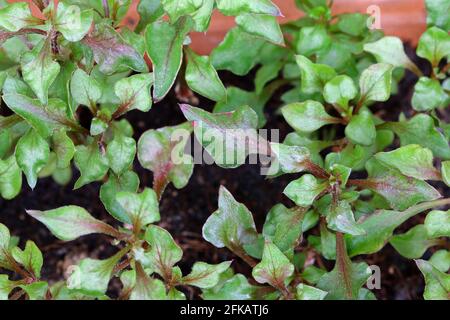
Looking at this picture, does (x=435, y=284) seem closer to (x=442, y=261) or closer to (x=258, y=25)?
(x=442, y=261)

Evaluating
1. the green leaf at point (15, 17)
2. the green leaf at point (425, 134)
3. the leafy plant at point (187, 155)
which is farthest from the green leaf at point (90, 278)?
the green leaf at point (425, 134)

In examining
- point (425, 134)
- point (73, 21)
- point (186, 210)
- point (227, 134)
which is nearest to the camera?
point (73, 21)

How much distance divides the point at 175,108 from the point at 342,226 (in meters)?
0.62

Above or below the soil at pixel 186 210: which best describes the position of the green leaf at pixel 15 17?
above

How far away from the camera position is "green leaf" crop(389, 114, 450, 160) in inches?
41.3

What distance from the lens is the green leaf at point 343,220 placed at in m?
0.92

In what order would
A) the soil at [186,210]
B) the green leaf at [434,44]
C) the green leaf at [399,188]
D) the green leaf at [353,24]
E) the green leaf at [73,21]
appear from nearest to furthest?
the green leaf at [73,21] < the green leaf at [399,188] < the green leaf at [434,44] < the green leaf at [353,24] < the soil at [186,210]

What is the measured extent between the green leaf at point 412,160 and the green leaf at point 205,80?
260 mm

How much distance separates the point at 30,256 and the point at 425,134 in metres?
0.66

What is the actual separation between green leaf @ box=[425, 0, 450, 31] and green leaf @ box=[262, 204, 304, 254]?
0.40 metres

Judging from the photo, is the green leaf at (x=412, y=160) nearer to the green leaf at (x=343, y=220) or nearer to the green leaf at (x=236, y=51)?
the green leaf at (x=343, y=220)

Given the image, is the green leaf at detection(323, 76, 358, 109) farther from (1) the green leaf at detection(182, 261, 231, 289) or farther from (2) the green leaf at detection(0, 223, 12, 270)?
(2) the green leaf at detection(0, 223, 12, 270)

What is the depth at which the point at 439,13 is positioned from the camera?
3.59 feet

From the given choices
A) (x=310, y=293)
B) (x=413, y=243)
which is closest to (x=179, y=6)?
(x=310, y=293)
